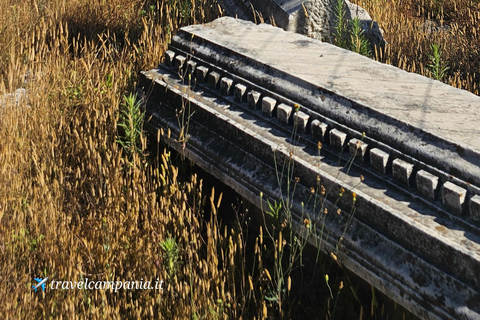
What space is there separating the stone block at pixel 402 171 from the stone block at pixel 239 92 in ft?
3.34

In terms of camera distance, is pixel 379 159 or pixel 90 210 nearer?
pixel 379 159

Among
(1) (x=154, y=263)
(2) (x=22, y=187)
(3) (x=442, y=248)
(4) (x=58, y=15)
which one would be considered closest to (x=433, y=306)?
(3) (x=442, y=248)

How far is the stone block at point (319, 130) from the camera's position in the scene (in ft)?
9.23

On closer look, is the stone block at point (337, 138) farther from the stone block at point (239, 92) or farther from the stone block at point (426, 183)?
the stone block at point (239, 92)

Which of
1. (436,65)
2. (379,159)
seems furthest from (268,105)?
(436,65)

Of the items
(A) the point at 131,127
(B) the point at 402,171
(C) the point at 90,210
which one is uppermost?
(B) the point at 402,171

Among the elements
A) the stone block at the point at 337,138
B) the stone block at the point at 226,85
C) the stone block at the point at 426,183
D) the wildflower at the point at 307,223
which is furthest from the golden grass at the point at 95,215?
the stone block at the point at 426,183

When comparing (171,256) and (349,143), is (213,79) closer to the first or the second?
(349,143)

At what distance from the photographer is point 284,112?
299cm

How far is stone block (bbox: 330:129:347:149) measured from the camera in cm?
274

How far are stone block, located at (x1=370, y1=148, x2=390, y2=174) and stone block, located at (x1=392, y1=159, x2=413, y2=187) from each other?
0.17ft

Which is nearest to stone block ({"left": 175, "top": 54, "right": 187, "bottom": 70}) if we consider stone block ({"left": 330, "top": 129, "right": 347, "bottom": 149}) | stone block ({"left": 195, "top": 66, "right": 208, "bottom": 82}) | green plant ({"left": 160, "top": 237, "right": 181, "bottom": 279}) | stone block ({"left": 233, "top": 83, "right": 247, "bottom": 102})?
stone block ({"left": 195, "top": 66, "right": 208, "bottom": 82})

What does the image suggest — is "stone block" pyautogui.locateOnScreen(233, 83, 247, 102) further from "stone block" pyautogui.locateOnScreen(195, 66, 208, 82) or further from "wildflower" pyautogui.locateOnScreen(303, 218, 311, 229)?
"wildflower" pyautogui.locateOnScreen(303, 218, 311, 229)

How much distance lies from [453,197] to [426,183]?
13 centimetres
